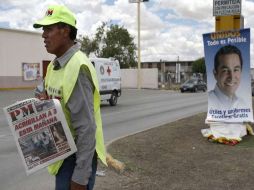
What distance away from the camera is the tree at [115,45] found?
6450 centimetres

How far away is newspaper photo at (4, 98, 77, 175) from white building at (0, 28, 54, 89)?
38601mm

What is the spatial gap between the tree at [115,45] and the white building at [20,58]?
62.8 feet

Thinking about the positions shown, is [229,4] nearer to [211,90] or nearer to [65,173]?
[211,90]

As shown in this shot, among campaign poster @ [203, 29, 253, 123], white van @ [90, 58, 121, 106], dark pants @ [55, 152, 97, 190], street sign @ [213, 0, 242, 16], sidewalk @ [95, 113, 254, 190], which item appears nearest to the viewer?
dark pants @ [55, 152, 97, 190]

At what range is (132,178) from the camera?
6.96 m

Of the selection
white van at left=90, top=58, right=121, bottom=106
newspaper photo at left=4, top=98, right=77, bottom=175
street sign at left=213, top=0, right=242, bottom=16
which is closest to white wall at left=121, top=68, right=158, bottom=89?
white van at left=90, top=58, right=121, bottom=106

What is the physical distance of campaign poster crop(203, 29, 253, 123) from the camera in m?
10.4

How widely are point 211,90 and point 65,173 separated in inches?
321

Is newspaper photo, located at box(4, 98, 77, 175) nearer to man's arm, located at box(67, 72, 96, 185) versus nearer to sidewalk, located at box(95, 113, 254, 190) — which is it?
man's arm, located at box(67, 72, 96, 185)

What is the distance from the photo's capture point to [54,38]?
3.03 meters

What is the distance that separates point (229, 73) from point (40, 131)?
8.09 m

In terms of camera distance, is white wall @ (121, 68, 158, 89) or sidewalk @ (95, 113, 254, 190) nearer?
sidewalk @ (95, 113, 254, 190)

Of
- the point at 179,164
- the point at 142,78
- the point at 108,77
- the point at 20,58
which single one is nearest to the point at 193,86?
the point at 142,78

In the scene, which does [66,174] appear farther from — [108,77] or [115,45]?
[115,45]
